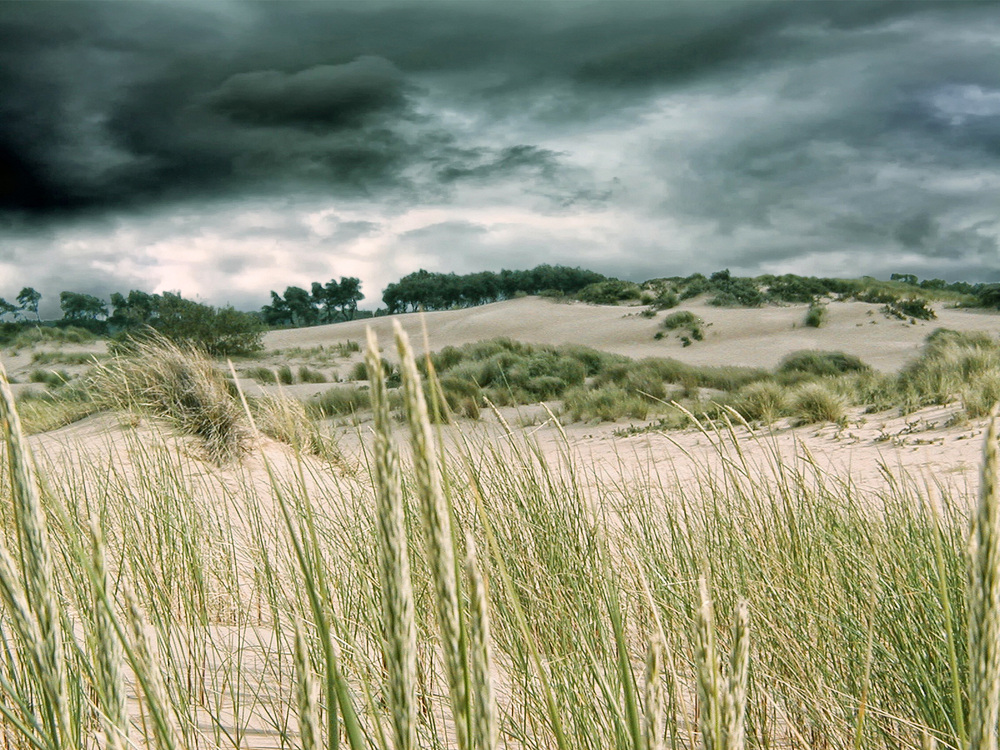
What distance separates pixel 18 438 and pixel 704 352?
28.6 m

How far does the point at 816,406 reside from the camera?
35.0ft

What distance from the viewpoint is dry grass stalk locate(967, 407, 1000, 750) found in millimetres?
545

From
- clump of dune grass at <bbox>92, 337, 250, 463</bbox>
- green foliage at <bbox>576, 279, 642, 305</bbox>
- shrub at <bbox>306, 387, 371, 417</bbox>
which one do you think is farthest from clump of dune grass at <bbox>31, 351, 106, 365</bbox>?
green foliage at <bbox>576, 279, 642, 305</bbox>

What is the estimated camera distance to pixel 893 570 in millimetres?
2203

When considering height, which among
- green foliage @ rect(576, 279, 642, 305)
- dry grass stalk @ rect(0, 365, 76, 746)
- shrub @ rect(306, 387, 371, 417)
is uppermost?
green foliage @ rect(576, 279, 642, 305)

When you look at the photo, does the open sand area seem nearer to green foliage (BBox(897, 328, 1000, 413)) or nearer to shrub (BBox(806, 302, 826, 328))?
shrub (BBox(806, 302, 826, 328))

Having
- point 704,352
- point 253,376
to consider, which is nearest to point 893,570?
point 253,376

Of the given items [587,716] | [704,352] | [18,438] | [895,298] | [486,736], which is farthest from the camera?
[895,298]

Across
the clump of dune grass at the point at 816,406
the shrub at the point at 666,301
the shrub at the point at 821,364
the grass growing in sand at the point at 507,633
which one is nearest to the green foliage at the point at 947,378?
the clump of dune grass at the point at 816,406

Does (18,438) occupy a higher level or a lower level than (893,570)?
higher

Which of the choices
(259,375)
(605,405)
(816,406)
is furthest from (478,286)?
(816,406)

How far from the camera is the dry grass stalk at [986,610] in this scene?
21.5 inches

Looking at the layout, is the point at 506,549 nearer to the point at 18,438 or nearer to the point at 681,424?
the point at 18,438

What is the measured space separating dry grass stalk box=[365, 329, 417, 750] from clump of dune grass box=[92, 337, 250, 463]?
7381 mm
